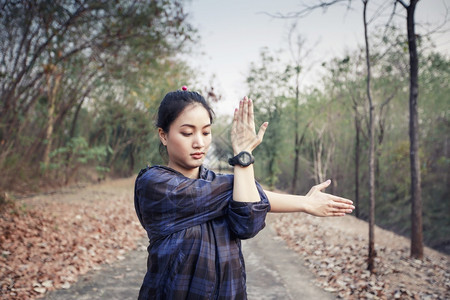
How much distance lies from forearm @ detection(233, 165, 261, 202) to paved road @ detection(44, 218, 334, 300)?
364cm

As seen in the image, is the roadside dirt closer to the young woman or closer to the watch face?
the young woman

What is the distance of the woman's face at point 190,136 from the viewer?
66.2 inches

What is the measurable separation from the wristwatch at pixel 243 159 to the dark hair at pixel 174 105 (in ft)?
1.11

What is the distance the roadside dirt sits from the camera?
4.79 meters

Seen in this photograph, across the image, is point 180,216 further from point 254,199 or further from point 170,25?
point 170,25

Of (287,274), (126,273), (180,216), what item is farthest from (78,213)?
(180,216)

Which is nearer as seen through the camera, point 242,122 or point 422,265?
point 242,122

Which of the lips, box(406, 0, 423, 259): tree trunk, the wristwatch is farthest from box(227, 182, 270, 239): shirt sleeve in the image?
box(406, 0, 423, 259): tree trunk

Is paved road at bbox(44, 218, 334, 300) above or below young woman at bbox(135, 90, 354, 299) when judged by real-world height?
below

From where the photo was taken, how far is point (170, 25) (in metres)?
10.3

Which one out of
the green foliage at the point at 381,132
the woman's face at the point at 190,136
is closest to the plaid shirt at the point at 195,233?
the woman's face at the point at 190,136

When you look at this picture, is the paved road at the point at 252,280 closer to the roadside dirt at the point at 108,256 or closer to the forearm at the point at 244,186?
the roadside dirt at the point at 108,256

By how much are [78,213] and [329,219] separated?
28.0 ft

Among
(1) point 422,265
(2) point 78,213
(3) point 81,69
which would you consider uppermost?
(3) point 81,69
